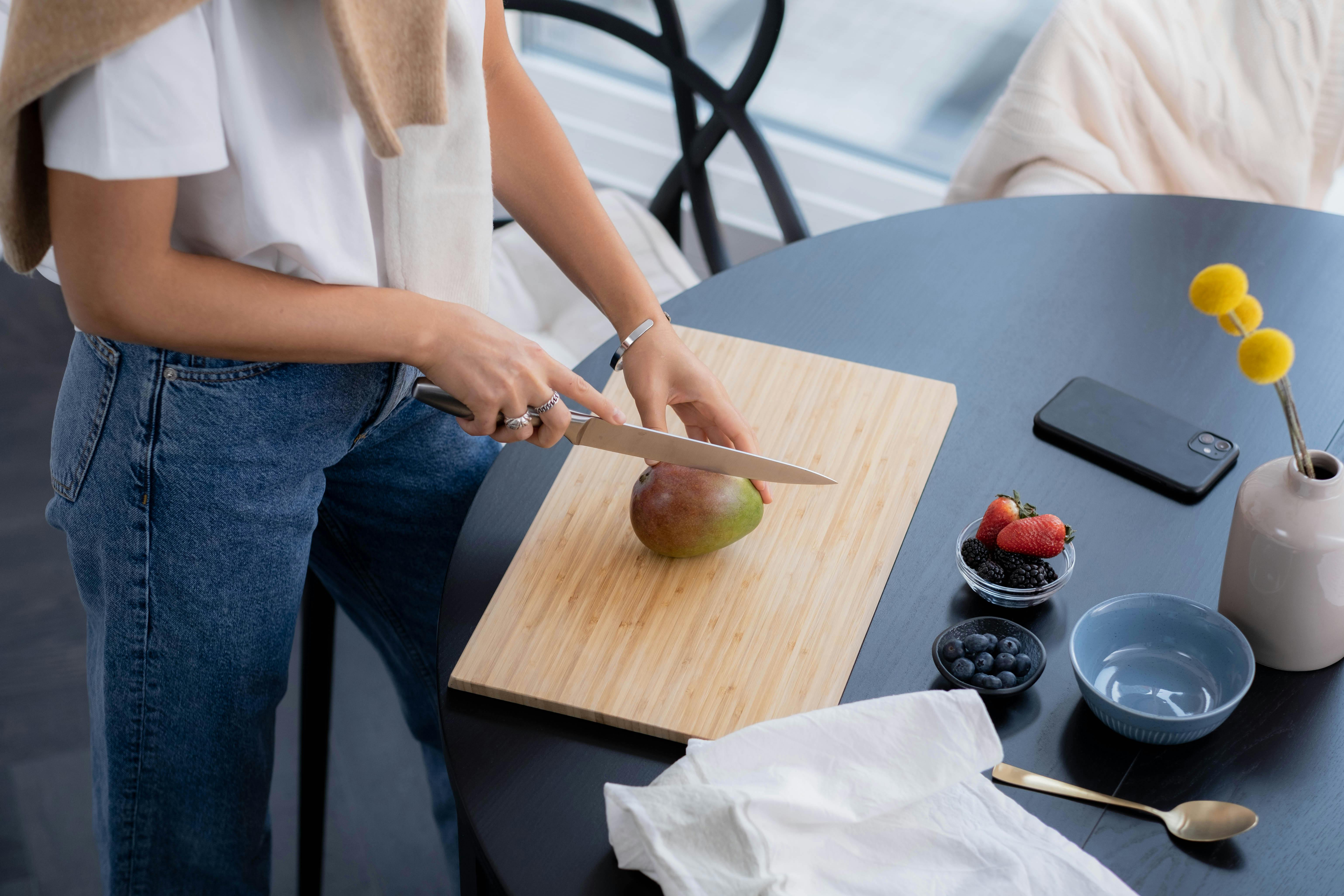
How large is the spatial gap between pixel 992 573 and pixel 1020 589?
0.09ft

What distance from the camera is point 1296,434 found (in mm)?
788

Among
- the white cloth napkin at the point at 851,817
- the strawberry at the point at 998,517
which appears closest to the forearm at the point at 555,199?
the strawberry at the point at 998,517

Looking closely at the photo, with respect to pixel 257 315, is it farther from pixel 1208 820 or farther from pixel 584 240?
pixel 1208 820

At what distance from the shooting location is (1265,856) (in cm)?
78

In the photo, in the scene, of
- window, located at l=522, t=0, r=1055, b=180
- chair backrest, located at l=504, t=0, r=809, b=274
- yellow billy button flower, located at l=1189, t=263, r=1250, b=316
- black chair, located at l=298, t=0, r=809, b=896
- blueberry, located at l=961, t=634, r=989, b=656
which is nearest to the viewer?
yellow billy button flower, located at l=1189, t=263, r=1250, b=316

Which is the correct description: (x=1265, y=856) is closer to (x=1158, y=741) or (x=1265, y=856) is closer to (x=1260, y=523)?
(x=1158, y=741)

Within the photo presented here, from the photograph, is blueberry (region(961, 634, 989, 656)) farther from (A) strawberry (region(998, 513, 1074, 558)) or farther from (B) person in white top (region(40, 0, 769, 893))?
(B) person in white top (region(40, 0, 769, 893))

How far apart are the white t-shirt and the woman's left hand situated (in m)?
0.28

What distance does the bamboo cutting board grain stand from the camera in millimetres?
904

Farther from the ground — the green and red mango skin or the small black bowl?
the green and red mango skin

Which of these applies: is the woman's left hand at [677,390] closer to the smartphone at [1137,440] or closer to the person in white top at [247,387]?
the person in white top at [247,387]

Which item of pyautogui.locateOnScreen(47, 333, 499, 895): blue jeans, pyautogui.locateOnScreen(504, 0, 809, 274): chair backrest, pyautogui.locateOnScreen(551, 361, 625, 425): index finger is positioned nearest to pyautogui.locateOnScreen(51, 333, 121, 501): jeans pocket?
pyautogui.locateOnScreen(47, 333, 499, 895): blue jeans

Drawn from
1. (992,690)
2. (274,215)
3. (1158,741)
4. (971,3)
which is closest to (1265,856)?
(1158,741)

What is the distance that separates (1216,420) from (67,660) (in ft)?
6.33
